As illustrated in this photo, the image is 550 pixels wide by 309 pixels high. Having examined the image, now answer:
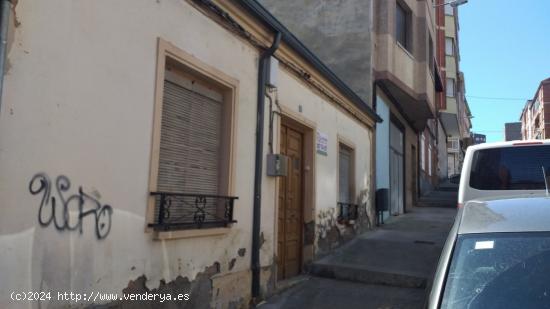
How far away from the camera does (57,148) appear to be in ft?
10.9

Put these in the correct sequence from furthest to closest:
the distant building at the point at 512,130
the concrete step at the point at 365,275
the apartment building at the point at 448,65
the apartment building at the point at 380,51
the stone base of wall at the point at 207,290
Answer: the distant building at the point at 512,130
the apartment building at the point at 448,65
the apartment building at the point at 380,51
the concrete step at the point at 365,275
the stone base of wall at the point at 207,290

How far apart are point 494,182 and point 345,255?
12.2ft

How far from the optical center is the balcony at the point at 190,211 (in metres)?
4.38

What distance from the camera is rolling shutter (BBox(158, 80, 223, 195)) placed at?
15.4 feet

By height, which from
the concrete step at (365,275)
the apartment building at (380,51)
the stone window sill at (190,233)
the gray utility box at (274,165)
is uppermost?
the apartment building at (380,51)

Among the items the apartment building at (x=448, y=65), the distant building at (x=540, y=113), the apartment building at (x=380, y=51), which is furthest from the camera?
the distant building at (x=540, y=113)

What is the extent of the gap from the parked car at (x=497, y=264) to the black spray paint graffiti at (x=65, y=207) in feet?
8.19

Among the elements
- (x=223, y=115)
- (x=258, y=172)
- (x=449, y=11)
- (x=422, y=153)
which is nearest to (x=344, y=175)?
(x=258, y=172)

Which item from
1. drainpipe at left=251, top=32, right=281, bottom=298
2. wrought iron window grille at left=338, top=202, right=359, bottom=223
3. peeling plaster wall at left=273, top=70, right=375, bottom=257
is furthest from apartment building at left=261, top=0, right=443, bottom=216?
drainpipe at left=251, top=32, right=281, bottom=298

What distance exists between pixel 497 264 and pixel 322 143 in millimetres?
6306

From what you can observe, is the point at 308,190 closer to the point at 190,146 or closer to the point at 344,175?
the point at 344,175

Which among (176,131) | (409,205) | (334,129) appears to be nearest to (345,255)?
(334,129)

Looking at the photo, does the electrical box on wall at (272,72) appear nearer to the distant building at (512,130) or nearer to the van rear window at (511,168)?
the van rear window at (511,168)

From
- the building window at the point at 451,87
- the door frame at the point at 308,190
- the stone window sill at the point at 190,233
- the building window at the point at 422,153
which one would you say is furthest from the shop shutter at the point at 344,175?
the building window at the point at 451,87
